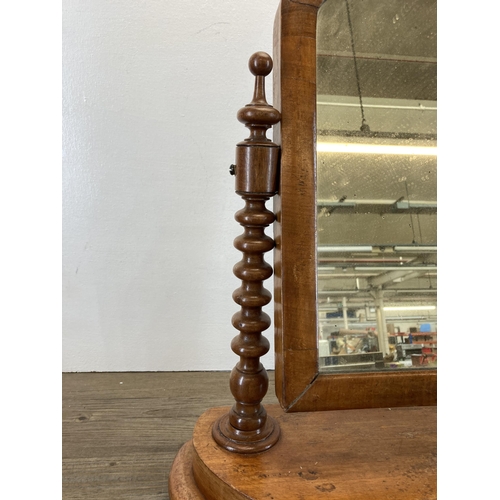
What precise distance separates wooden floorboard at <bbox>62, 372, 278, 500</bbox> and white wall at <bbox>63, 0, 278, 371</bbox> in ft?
0.26

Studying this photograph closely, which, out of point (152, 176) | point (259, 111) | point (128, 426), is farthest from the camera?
point (152, 176)

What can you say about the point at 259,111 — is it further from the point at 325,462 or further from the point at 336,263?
the point at 325,462

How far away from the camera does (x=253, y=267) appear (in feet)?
1.76

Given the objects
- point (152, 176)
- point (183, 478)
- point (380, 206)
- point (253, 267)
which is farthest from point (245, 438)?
point (152, 176)

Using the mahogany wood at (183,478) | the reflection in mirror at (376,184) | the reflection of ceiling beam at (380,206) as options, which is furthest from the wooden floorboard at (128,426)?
the reflection of ceiling beam at (380,206)

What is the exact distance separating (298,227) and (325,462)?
0.86 ft

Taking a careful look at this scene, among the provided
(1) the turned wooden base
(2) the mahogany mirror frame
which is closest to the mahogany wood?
(1) the turned wooden base

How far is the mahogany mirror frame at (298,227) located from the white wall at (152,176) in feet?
1.19

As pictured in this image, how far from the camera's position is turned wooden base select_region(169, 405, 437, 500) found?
18.8 inches

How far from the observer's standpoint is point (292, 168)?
1.75 feet
